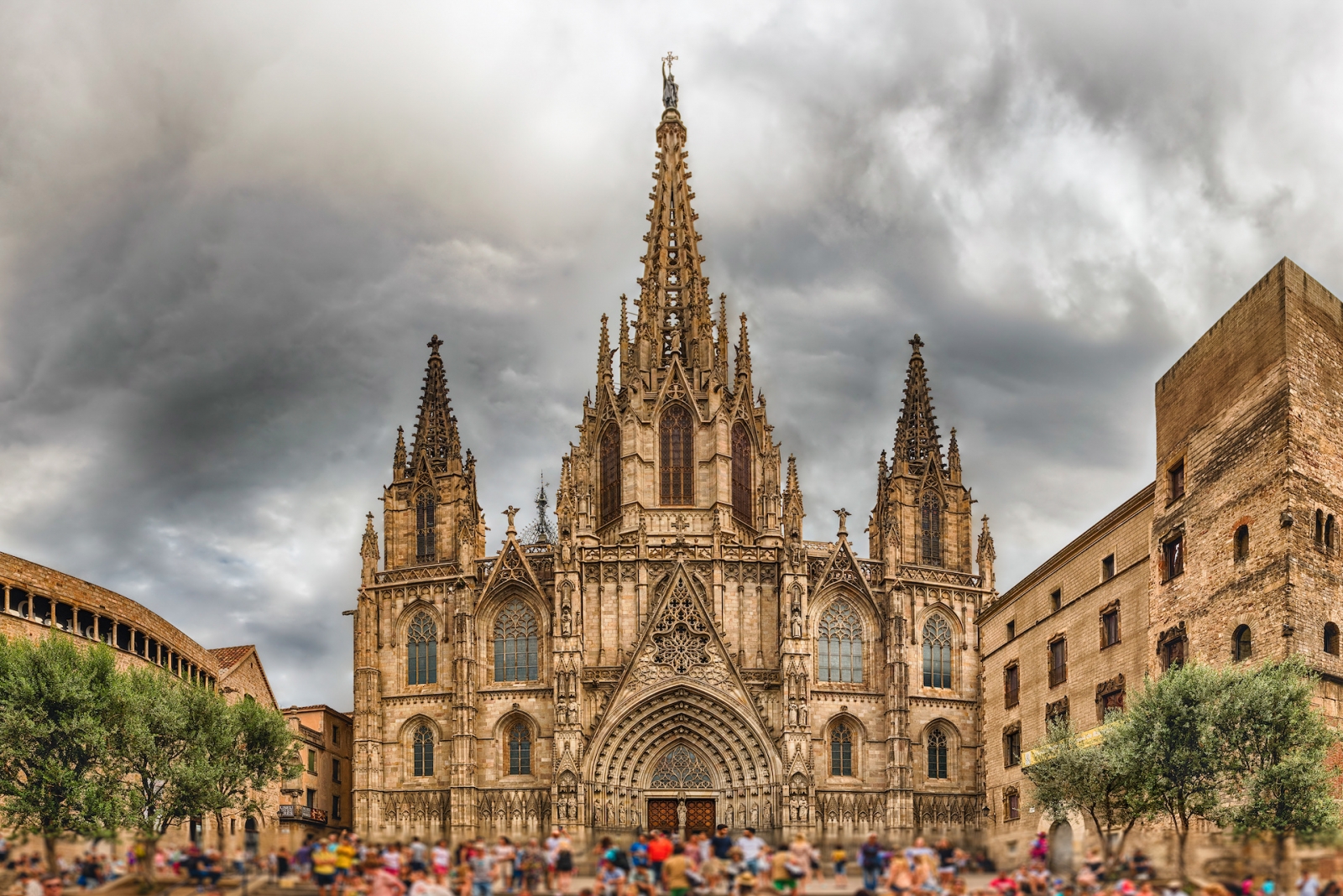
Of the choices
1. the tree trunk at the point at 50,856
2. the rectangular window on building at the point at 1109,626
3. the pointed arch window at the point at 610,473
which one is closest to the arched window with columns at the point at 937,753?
the rectangular window on building at the point at 1109,626

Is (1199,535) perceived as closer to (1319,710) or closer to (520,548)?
(1319,710)

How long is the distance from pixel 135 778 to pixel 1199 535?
140 feet

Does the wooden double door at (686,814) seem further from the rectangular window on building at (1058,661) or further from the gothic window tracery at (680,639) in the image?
the rectangular window on building at (1058,661)

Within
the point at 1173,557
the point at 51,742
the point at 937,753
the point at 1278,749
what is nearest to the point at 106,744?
the point at 51,742

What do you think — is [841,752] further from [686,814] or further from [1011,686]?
[1011,686]

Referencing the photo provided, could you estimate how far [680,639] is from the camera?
66.6 m

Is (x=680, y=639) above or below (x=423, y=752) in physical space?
above

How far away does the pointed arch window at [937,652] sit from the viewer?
234 ft

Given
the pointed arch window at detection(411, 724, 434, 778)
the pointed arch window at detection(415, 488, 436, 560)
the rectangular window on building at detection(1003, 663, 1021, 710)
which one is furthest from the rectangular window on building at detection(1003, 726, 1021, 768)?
the pointed arch window at detection(415, 488, 436, 560)

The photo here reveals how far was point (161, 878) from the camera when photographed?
110 feet

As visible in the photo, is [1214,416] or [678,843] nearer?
[678,843]

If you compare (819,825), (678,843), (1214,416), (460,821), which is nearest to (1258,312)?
(1214,416)

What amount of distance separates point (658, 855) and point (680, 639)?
33.1 meters

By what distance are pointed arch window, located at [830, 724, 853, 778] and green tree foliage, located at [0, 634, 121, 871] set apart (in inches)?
1275
